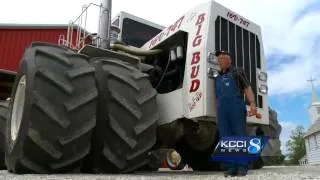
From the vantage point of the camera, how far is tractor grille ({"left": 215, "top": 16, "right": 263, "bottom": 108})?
5199mm

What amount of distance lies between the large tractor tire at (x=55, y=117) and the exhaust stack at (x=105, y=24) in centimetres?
160

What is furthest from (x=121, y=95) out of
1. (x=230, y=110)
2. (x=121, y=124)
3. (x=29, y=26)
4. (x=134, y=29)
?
(x=29, y=26)

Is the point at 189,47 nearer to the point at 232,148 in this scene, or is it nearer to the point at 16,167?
the point at 232,148

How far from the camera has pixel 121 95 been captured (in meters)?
4.36

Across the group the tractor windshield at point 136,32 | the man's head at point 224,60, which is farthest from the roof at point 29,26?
the man's head at point 224,60

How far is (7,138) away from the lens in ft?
16.3

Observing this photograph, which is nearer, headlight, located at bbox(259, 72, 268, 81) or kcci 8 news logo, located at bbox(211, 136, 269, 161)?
kcci 8 news logo, located at bbox(211, 136, 269, 161)

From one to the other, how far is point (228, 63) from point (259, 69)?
1246mm

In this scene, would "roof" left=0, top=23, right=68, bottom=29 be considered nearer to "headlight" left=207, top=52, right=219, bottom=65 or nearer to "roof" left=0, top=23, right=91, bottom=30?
"roof" left=0, top=23, right=91, bottom=30

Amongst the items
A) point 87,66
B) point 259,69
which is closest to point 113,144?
point 87,66

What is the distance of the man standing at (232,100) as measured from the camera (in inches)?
169

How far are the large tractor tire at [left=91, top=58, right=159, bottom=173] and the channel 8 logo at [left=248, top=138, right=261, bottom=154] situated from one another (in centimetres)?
109

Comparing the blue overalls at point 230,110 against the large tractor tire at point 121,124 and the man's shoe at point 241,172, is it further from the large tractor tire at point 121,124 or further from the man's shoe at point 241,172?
the large tractor tire at point 121,124

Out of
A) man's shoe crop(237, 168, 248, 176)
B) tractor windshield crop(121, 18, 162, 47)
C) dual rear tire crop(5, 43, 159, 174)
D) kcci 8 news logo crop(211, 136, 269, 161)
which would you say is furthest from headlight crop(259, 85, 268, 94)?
tractor windshield crop(121, 18, 162, 47)
